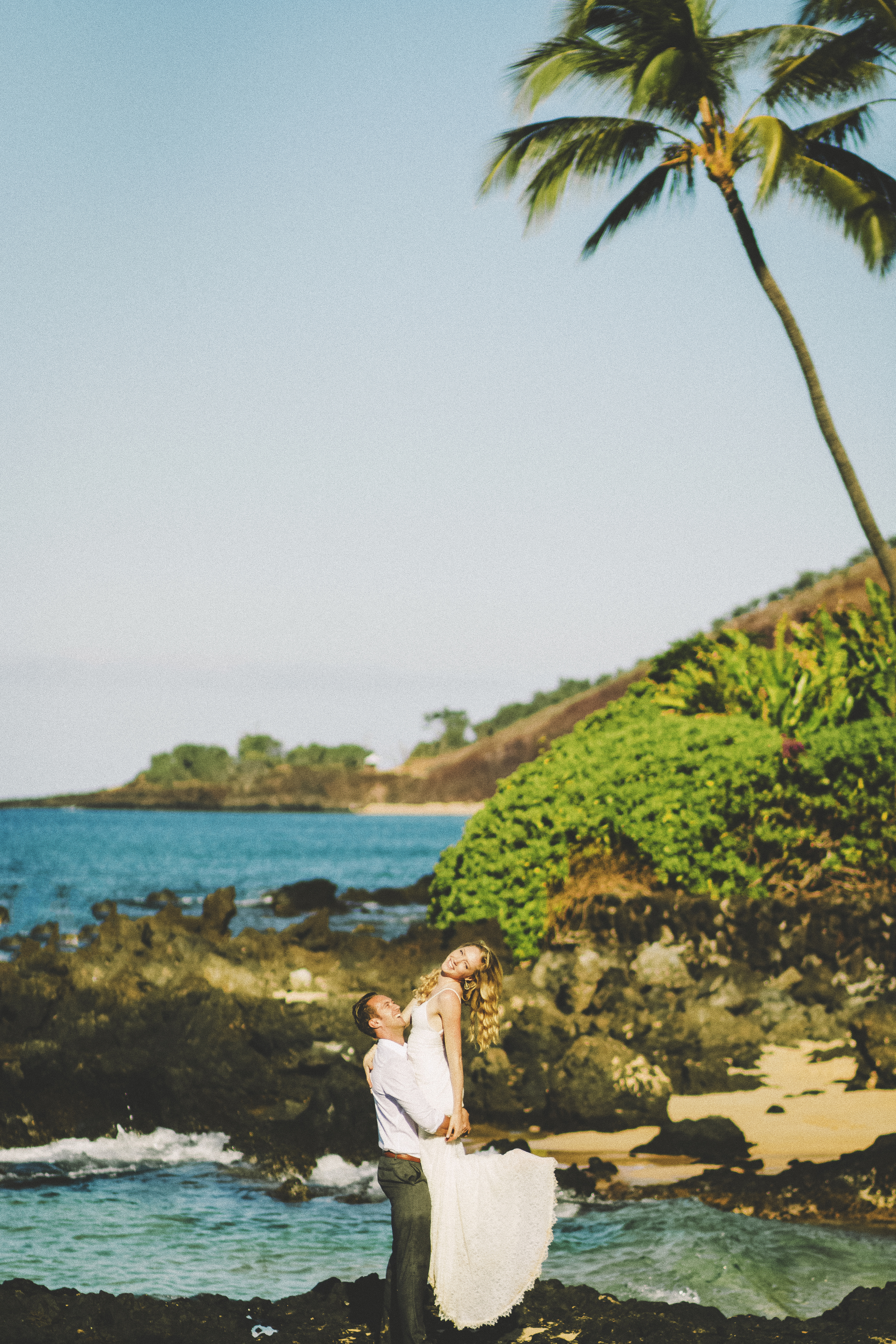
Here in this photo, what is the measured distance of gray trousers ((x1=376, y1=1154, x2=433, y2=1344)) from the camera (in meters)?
4.63

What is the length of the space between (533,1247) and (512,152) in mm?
14086

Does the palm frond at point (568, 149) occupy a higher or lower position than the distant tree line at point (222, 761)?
higher

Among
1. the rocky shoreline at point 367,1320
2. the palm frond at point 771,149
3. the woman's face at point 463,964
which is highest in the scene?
the palm frond at point 771,149

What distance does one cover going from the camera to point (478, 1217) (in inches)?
184

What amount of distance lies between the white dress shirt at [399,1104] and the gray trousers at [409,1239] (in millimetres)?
70

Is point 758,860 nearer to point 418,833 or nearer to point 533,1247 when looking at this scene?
point 533,1247

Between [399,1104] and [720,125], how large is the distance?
558 inches

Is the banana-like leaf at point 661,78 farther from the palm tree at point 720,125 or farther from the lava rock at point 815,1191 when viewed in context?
the lava rock at point 815,1191

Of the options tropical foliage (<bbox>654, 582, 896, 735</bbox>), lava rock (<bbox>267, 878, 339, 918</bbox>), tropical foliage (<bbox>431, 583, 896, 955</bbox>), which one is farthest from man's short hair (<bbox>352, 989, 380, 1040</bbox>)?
lava rock (<bbox>267, 878, 339, 918</bbox>)

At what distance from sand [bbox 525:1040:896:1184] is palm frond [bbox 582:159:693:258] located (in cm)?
1130

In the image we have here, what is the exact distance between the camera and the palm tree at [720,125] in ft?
46.3

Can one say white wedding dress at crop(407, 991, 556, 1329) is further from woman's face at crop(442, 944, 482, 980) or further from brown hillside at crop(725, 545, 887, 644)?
brown hillside at crop(725, 545, 887, 644)

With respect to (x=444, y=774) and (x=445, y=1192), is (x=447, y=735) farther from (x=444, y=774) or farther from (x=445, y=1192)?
(x=445, y=1192)

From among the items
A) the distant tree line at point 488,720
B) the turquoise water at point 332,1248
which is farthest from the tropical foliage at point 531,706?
the turquoise water at point 332,1248
